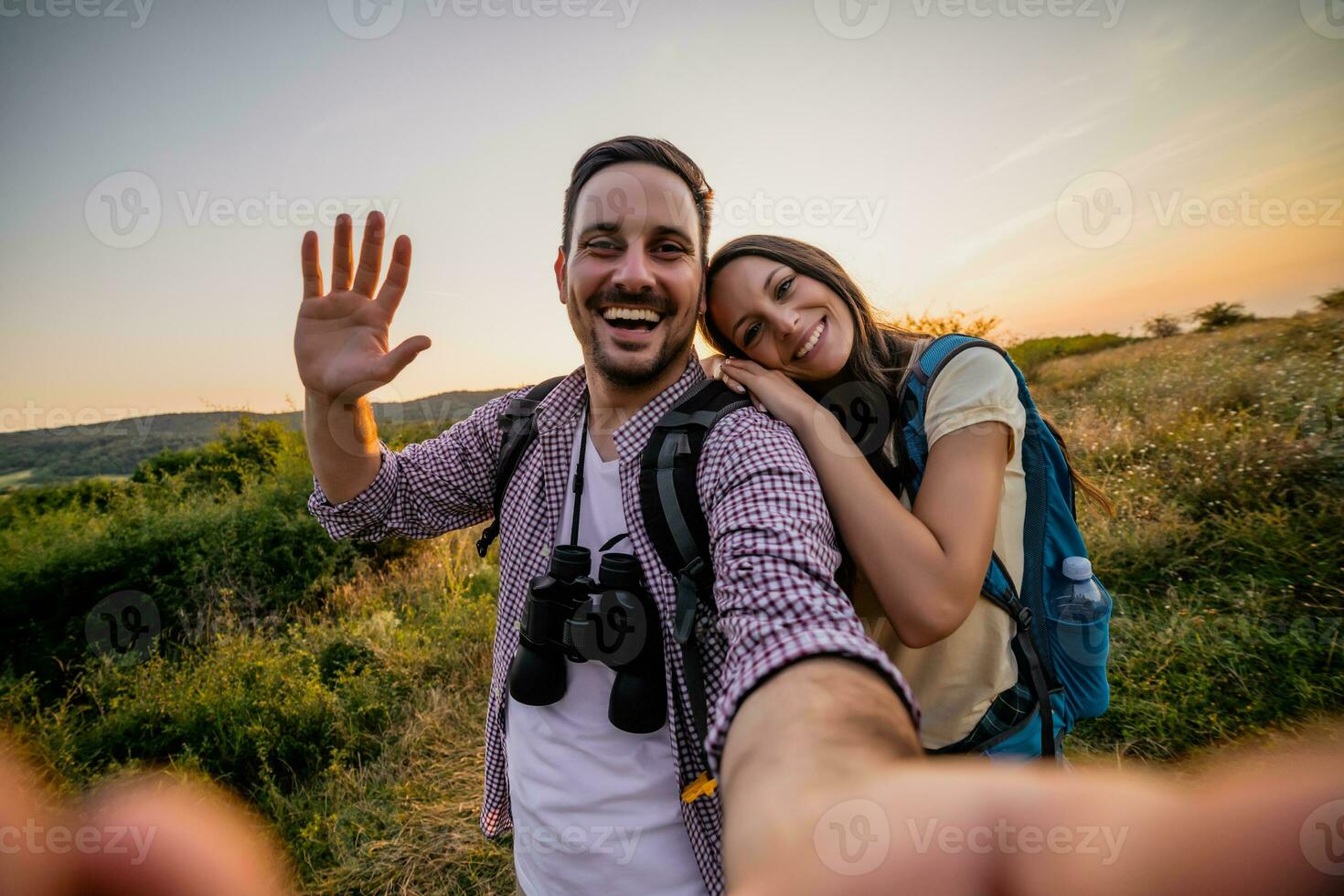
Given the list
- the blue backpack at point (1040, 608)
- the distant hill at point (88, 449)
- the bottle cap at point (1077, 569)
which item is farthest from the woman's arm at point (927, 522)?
the distant hill at point (88, 449)

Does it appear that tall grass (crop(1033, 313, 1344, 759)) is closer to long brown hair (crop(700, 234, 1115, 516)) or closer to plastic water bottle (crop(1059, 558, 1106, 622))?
long brown hair (crop(700, 234, 1115, 516))

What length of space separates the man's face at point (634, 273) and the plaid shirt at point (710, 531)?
0.16 m

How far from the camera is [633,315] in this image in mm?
1902

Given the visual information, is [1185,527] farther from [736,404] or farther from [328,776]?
[328,776]

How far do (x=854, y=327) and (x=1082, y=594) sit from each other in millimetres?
1195

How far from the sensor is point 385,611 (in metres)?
5.80

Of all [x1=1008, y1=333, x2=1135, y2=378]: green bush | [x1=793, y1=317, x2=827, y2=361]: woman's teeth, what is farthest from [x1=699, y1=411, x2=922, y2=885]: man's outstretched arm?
[x1=1008, y1=333, x2=1135, y2=378]: green bush

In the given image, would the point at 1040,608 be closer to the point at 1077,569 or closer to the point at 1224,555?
the point at 1077,569

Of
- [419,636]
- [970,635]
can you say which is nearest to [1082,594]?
[970,635]

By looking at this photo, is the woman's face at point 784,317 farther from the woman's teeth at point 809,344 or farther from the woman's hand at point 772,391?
the woman's hand at point 772,391

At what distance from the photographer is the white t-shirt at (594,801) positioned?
1499 mm

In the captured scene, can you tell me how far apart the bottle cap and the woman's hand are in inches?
34.6

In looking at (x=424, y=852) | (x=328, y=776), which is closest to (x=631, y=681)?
(x=424, y=852)

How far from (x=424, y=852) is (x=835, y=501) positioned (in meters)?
3.11
